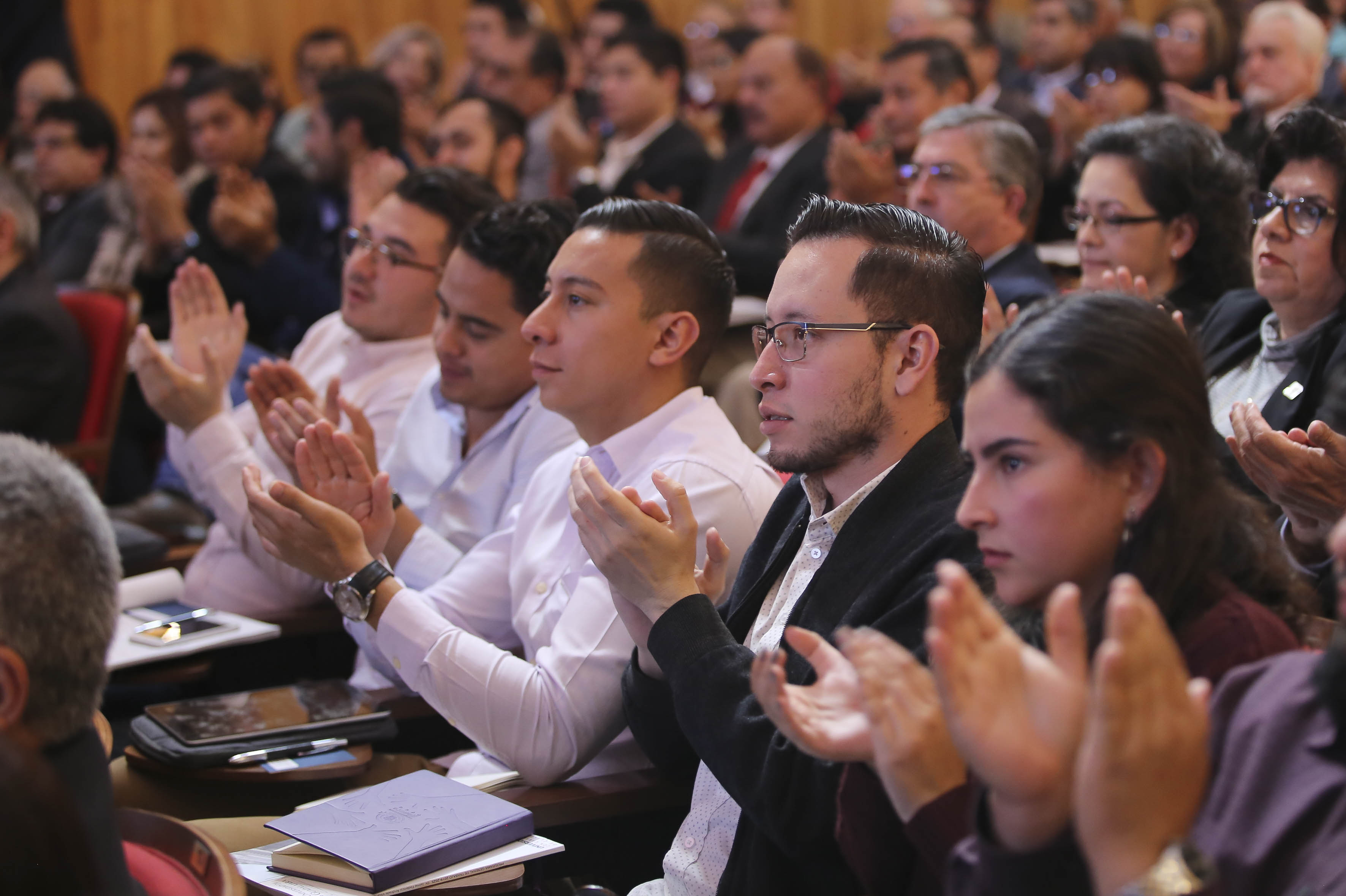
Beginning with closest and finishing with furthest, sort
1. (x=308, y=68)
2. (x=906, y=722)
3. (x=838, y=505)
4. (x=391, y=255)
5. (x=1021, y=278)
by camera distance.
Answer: (x=906, y=722), (x=838, y=505), (x=391, y=255), (x=1021, y=278), (x=308, y=68)

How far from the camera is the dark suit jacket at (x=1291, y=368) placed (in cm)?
197

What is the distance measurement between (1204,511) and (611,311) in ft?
3.43

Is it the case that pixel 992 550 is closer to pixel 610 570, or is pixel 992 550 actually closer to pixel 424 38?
pixel 610 570

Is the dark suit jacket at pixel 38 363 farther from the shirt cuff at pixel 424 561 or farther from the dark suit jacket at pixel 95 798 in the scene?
the dark suit jacket at pixel 95 798

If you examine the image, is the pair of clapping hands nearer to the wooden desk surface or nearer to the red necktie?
the wooden desk surface

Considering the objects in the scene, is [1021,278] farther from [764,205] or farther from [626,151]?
[626,151]

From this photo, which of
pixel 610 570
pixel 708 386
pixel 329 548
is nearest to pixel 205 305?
pixel 329 548

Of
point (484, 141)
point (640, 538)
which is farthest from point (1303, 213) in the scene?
Result: point (484, 141)

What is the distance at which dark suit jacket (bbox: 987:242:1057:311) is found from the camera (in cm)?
271

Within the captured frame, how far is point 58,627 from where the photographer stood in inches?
42.2

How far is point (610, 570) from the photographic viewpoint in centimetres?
153

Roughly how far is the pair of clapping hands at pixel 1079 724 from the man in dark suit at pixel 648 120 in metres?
4.15

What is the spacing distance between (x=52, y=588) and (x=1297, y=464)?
1.38 meters

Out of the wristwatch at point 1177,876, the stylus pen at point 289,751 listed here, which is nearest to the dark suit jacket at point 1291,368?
the wristwatch at point 1177,876
